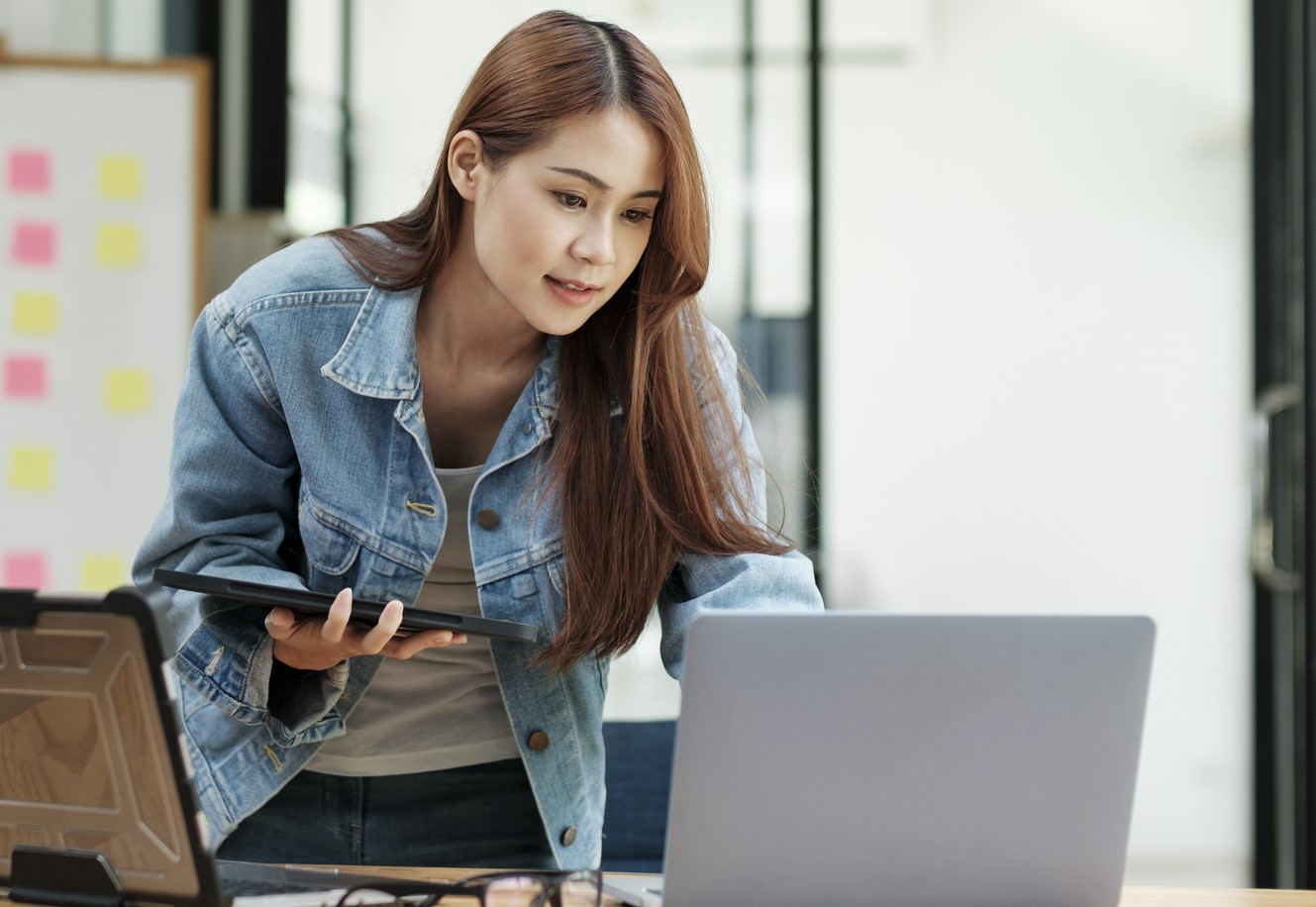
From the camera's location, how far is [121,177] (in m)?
2.61

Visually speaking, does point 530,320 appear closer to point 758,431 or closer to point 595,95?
point 595,95

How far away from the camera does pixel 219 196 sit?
9.52ft

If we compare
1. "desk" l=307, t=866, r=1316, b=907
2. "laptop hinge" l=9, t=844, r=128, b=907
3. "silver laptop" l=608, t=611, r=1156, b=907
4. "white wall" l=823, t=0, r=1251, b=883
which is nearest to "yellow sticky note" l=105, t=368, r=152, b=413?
"white wall" l=823, t=0, r=1251, b=883

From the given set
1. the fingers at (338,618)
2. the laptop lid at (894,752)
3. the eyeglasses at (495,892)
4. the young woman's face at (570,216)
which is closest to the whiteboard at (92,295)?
the young woman's face at (570,216)

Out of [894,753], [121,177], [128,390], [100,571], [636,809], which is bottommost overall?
[636,809]

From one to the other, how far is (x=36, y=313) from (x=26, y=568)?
525mm

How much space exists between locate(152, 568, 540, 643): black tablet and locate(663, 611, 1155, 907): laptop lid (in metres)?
0.25

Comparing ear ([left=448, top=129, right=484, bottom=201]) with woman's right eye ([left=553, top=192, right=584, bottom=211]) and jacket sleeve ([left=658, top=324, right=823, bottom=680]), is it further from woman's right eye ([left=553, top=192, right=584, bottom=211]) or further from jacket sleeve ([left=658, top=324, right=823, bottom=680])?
jacket sleeve ([left=658, top=324, right=823, bottom=680])

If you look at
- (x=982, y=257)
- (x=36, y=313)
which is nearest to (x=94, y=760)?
(x=36, y=313)

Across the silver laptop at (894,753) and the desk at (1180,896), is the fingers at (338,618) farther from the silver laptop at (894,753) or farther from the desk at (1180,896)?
the silver laptop at (894,753)

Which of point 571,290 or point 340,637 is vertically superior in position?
point 571,290

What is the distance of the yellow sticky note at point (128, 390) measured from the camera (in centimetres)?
261

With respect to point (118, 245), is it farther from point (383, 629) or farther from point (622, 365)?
point (383, 629)

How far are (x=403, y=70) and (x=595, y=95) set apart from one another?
198cm
